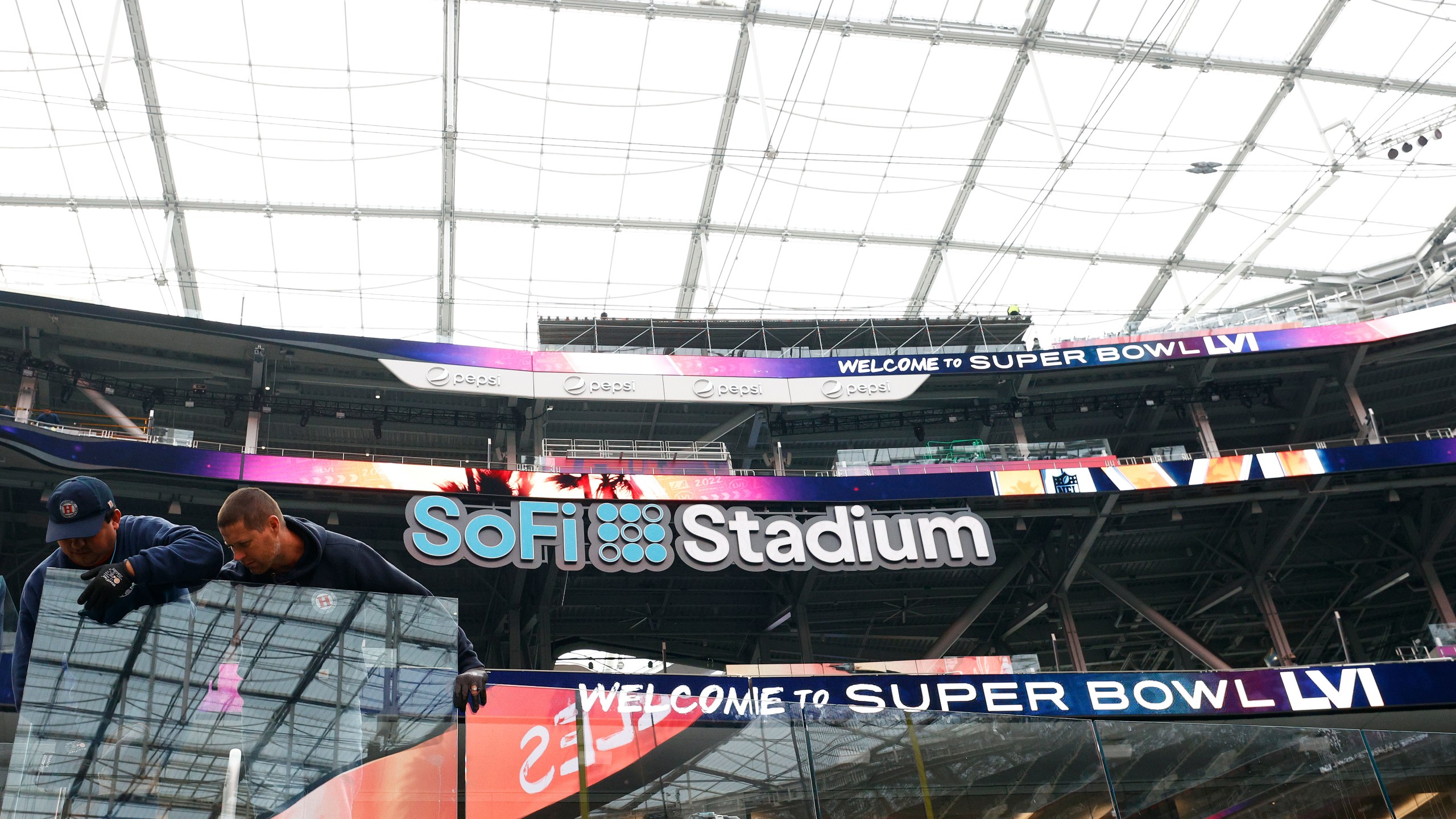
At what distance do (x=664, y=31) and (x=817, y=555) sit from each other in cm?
1658

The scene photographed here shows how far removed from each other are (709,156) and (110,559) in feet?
111

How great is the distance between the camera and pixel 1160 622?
3133 cm

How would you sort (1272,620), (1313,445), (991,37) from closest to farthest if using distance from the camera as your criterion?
1. (1272,620)
2. (991,37)
3. (1313,445)

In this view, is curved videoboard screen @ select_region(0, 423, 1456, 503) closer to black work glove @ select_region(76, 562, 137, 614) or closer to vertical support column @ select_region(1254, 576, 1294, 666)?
vertical support column @ select_region(1254, 576, 1294, 666)

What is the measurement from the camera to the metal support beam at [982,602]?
31.1 metres

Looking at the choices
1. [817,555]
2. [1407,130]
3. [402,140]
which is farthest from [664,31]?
[1407,130]

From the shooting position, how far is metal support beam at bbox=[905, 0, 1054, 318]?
114ft

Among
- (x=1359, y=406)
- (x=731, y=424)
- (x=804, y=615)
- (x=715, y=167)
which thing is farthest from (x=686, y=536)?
(x=1359, y=406)

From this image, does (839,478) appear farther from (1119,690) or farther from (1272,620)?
(1272,620)

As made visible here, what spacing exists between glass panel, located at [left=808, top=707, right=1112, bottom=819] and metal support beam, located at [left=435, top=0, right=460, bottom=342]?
2994 centimetres

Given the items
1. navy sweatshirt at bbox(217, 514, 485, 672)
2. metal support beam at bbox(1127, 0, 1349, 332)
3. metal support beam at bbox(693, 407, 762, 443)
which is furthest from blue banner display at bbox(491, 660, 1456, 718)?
navy sweatshirt at bbox(217, 514, 485, 672)

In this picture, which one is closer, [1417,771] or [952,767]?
[952,767]

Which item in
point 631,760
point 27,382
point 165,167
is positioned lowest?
point 631,760

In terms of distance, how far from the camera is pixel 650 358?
110ft
